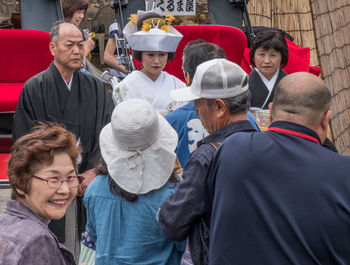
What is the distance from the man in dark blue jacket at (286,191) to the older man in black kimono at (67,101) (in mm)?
2057

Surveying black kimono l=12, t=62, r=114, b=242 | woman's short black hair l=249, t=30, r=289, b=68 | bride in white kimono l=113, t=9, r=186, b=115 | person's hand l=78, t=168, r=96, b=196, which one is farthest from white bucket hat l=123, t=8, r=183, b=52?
person's hand l=78, t=168, r=96, b=196

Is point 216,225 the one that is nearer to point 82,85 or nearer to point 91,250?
point 91,250

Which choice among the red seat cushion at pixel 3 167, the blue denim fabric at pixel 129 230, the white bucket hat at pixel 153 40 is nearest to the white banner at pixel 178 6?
the white bucket hat at pixel 153 40

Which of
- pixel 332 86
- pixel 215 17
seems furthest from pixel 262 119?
pixel 332 86

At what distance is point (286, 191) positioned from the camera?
1.83 meters

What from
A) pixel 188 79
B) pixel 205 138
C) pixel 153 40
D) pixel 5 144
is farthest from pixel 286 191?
pixel 5 144

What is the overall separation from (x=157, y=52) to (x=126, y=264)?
92.1 inches

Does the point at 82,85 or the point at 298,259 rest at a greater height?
the point at 82,85

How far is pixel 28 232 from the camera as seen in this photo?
5.79ft

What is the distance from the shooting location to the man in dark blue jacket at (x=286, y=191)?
1.79 m

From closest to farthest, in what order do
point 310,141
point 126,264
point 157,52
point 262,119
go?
point 310,141 < point 126,264 < point 262,119 < point 157,52

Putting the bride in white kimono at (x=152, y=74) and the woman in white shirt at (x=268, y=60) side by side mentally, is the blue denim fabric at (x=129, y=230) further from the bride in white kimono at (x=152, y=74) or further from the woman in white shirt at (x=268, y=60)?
the woman in white shirt at (x=268, y=60)

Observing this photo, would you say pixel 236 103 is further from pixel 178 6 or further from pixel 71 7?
pixel 178 6

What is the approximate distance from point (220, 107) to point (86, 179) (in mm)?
1710
